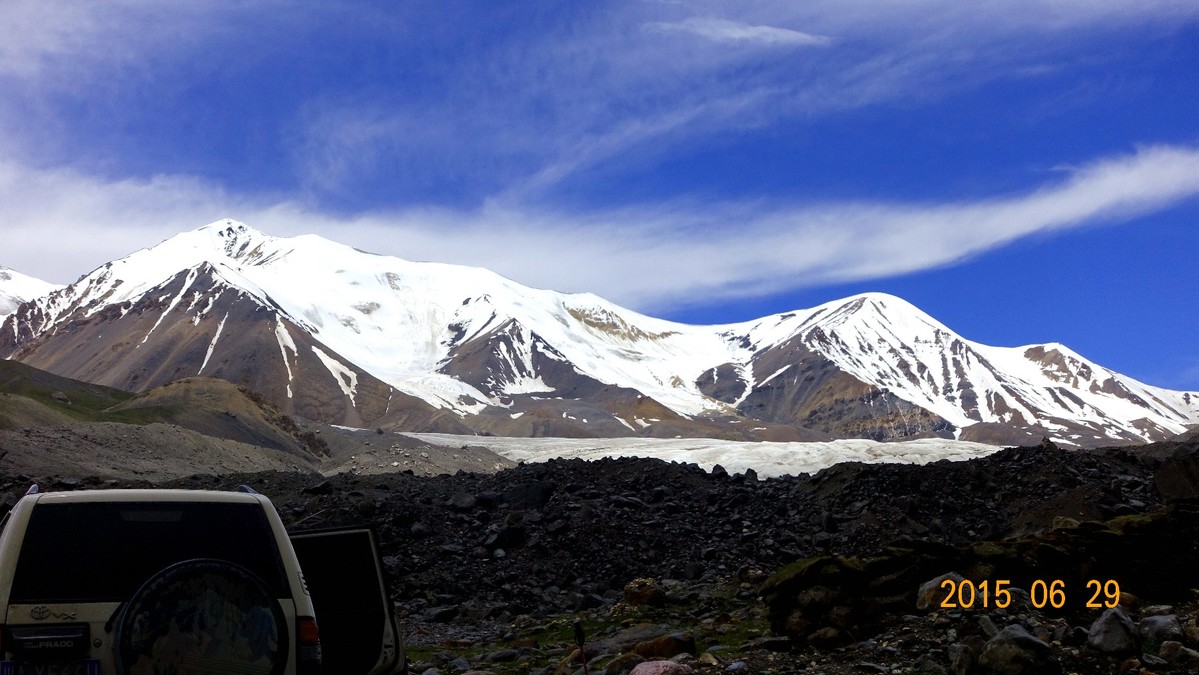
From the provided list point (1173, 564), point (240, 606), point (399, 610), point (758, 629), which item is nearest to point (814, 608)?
point (758, 629)

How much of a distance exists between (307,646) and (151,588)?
934 mm

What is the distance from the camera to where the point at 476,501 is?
→ 27109 mm

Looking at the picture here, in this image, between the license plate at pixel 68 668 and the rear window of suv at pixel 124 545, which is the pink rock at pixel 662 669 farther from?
the license plate at pixel 68 668

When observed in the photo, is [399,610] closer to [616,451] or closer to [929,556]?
[929,556]

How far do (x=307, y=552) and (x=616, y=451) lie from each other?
477ft

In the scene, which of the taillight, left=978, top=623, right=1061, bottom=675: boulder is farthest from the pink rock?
the taillight

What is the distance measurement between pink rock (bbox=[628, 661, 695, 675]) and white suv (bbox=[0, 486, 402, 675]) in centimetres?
500

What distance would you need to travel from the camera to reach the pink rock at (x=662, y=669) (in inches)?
420

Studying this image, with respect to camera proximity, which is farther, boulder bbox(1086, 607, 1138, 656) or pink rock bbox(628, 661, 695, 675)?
pink rock bbox(628, 661, 695, 675)

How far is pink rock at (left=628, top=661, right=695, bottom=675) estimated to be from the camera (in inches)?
420

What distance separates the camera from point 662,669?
1073cm

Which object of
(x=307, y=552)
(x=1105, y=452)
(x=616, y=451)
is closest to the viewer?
(x=307, y=552)
